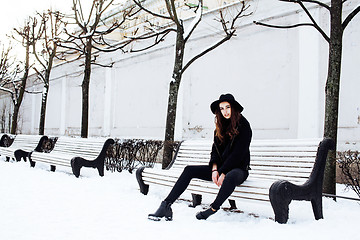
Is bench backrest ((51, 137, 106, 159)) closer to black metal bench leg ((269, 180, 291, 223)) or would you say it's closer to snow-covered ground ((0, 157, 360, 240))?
snow-covered ground ((0, 157, 360, 240))

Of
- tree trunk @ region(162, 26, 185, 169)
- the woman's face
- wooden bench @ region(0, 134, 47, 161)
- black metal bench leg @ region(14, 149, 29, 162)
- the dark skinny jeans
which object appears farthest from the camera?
black metal bench leg @ region(14, 149, 29, 162)

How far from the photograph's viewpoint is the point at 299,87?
835 centimetres

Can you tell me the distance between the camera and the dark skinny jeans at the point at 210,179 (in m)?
3.91

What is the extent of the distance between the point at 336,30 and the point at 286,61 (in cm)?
314

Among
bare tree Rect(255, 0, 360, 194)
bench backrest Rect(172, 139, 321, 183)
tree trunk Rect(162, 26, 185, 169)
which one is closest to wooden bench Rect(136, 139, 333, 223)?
bench backrest Rect(172, 139, 321, 183)

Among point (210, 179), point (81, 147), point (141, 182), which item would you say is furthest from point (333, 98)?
point (81, 147)

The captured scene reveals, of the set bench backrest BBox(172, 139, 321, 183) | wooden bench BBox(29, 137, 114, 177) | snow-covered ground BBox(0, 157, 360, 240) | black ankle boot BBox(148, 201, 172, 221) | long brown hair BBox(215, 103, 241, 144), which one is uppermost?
long brown hair BBox(215, 103, 241, 144)

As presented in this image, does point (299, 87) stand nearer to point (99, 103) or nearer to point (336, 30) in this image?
point (336, 30)

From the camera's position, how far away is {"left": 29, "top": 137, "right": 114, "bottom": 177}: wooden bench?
793cm

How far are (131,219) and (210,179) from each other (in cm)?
102

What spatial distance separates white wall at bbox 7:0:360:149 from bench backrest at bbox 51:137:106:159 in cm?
323

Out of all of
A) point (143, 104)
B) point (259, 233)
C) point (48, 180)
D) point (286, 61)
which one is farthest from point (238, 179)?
point (143, 104)

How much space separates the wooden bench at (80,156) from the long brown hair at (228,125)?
13.6ft

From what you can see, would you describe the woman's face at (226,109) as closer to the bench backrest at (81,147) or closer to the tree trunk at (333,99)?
the tree trunk at (333,99)
